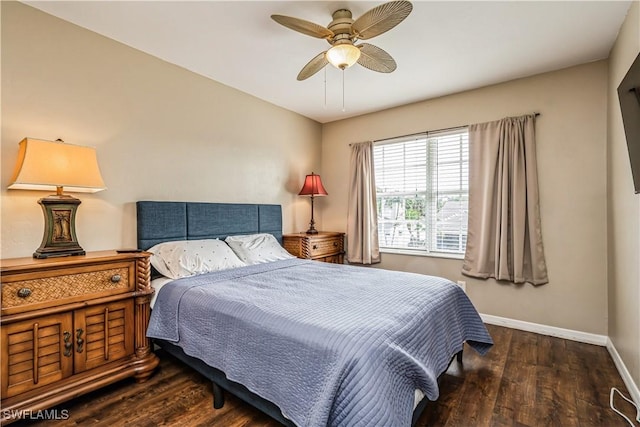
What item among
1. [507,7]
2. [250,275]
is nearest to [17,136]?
[250,275]

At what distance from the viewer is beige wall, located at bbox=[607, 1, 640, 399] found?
1.98 meters

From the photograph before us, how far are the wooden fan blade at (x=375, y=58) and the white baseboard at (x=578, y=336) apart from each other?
2710mm

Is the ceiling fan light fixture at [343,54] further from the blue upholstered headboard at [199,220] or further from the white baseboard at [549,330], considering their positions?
the white baseboard at [549,330]

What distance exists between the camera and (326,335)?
1.34 metres

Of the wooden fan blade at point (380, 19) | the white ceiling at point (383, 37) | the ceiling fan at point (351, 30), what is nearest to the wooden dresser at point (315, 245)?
the white ceiling at point (383, 37)

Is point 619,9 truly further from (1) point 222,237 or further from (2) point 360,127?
(1) point 222,237

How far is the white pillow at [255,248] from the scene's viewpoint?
3.01m

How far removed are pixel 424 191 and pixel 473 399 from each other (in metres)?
2.44

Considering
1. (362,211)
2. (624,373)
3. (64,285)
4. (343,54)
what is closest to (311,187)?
(362,211)

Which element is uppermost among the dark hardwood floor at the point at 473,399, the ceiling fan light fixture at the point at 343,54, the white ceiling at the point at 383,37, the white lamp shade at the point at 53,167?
the white ceiling at the point at 383,37

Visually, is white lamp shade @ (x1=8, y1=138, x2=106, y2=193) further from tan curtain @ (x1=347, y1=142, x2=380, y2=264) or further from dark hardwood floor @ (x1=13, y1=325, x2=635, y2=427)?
tan curtain @ (x1=347, y1=142, x2=380, y2=264)

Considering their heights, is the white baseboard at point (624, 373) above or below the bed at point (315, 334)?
below

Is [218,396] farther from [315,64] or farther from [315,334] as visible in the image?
[315,64]

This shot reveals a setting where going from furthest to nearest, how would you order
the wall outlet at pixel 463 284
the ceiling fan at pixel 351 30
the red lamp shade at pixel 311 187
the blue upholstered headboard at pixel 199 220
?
the red lamp shade at pixel 311 187
the wall outlet at pixel 463 284
the blue upholstered headboard at pixel 199 220
the ceiling fan at pixel 351 30
